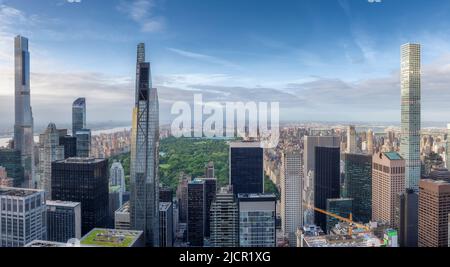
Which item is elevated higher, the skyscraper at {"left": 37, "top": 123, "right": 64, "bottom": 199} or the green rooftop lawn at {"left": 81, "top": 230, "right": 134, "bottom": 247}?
the skyscraper at {"left": 37, "top": 123, "right": 64, "bottom": 199}

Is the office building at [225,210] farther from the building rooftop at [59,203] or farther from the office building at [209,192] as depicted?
the building rooftop at [59,203]

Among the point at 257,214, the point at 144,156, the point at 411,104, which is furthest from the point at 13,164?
the point at 411,104

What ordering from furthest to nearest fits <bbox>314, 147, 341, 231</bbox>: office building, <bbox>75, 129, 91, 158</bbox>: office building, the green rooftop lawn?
<bbox>314, 147, 341, 231</bbox>: office building → <bbox>75, 129, 91, 158</bbox>: office building → the green rooftop lawn

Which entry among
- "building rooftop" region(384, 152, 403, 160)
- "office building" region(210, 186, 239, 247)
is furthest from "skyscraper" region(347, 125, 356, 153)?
"office building" region(210, 186, 239, 247)

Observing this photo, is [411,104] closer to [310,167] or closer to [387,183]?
[387,183]

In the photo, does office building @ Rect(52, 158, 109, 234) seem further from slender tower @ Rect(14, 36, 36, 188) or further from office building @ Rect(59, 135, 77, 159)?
slender tower @ Rect(14, 36, 36, 188)

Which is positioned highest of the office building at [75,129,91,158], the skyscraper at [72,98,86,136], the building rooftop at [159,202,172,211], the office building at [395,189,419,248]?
the skyscraper at [72,98,86,136]

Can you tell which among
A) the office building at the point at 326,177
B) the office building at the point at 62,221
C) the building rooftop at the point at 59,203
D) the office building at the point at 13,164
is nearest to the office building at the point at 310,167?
the office building at the point at 326,177
